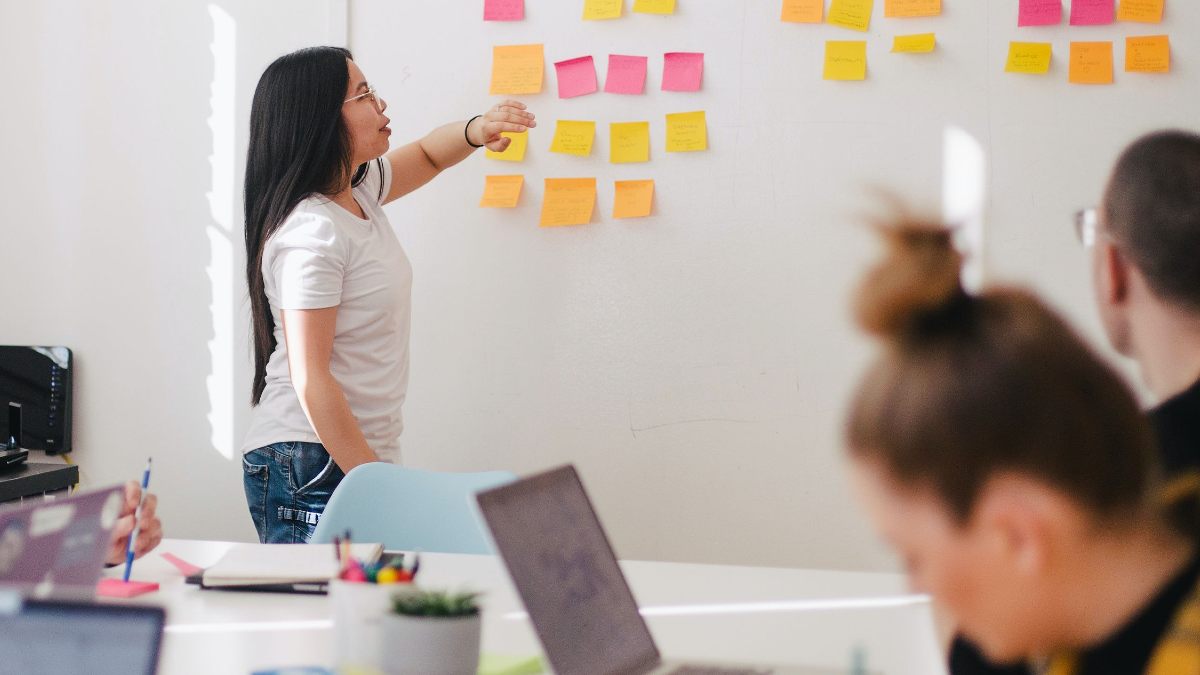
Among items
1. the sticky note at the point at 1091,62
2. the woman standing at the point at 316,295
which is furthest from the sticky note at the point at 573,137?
the sticky note at the point at 1091,62

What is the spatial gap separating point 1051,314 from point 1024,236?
204 centimetres

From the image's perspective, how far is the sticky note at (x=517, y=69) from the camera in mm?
2902

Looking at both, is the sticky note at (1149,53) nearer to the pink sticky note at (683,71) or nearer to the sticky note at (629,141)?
the pink sticky note at (683,71)

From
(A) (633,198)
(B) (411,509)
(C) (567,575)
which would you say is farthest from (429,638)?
(A) (633,198)

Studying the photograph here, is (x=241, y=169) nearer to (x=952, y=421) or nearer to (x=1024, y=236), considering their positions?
(x=1024, y=236)

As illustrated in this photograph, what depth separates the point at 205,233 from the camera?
3.12m

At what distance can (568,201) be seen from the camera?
9.54 ft

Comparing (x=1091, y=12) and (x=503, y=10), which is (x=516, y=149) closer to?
(x=503, y=10)

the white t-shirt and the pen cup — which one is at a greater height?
the white t-shirt

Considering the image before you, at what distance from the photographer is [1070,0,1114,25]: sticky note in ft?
8.69

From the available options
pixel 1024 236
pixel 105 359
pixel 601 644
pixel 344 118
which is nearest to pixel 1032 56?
pixel 1024 236

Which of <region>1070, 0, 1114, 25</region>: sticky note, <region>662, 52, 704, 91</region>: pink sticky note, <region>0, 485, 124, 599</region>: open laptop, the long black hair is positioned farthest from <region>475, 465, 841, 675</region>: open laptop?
<region>1070, 0, 1114, 25</region>: sticky note

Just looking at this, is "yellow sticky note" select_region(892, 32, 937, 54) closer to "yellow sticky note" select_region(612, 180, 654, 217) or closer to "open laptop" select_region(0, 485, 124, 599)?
"yellow sticky note" select_region(612, 180, 654, 217)

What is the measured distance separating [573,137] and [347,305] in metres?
0.81
